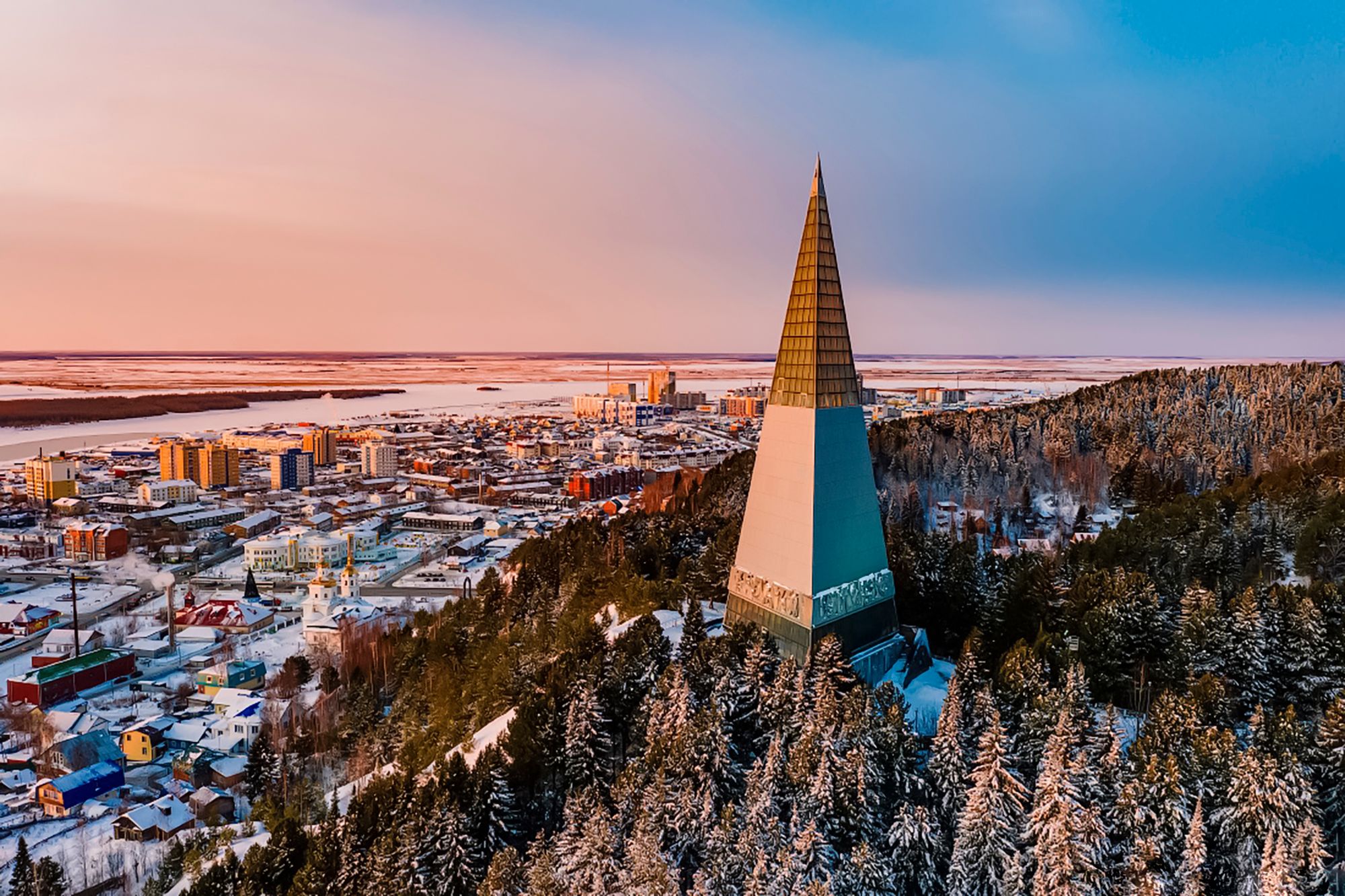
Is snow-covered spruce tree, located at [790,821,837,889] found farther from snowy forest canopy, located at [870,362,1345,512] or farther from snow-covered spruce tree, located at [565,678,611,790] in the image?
snowy forest canopy, located at [870,362,1345,512]

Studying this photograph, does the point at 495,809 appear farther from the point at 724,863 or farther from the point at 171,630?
the point at 171,630

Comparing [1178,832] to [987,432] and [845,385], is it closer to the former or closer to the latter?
[845,385]

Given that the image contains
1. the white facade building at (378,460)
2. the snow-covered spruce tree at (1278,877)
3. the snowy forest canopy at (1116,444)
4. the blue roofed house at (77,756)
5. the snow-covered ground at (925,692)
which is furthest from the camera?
the white facade building at (378,460)

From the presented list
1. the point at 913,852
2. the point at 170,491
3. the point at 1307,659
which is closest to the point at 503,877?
the point at 913,852

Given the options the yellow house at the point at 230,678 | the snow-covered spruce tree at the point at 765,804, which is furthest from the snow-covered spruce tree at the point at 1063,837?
the yellow house at the point at 230,678

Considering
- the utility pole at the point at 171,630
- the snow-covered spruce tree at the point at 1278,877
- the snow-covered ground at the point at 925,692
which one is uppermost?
the snow-covered spruce tree at the point at 1278,877

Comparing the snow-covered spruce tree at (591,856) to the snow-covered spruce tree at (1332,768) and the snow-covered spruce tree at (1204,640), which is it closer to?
the snow-covered spruce tree at (1332,768)

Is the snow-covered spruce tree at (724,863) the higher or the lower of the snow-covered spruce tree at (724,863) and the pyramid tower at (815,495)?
the lower
